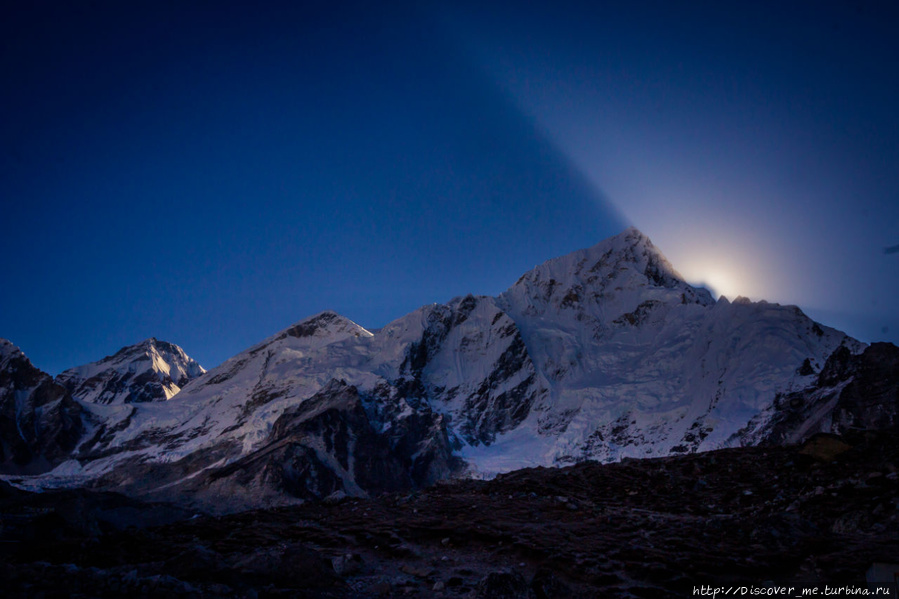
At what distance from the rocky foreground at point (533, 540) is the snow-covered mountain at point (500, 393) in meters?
50.1

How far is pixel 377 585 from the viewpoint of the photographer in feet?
29.8

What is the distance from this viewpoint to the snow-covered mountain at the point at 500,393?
240ft

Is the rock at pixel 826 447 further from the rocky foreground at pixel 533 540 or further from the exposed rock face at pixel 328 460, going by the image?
the exposed rock face at pixel 328 460

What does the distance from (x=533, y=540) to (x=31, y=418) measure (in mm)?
152526

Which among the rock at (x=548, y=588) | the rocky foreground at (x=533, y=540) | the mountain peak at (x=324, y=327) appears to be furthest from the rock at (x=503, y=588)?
the mountain peak at (x=324, y=327)

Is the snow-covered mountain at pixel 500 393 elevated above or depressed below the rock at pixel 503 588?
above

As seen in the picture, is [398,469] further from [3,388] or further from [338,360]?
[3,388]

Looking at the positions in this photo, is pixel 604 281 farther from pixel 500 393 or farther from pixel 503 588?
pixel 503 588

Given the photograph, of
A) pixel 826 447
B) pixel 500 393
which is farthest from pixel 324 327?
pixel 826 447

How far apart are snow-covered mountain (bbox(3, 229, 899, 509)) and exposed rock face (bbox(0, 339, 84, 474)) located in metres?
5.59

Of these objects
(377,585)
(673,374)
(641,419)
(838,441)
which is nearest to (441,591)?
(377,585)

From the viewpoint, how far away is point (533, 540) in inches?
473

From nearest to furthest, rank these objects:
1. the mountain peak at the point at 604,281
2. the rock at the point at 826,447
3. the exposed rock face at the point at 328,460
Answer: the rock at the point at 826,447
the exposed rock face at the point at 328,460
the mountain peak at the point at 604,281

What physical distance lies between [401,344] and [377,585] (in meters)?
126
